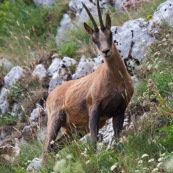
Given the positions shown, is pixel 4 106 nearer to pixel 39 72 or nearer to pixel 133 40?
pixel 39 72

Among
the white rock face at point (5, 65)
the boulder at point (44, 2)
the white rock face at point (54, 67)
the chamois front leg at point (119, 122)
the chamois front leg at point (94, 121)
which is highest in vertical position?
the boulder at point (44, 2)

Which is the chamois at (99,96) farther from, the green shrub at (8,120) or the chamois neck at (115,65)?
the green shrub at (8,120)

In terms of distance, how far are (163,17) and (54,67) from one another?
3053 mm

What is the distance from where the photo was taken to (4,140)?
46.0 ft

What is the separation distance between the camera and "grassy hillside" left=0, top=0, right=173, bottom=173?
7456mm

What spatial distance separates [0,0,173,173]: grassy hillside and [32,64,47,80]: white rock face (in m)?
0.56

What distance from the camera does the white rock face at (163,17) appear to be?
1291 cm

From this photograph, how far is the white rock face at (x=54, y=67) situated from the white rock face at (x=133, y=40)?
2.10m

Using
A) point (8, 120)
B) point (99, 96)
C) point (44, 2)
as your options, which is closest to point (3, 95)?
point (8, 120)

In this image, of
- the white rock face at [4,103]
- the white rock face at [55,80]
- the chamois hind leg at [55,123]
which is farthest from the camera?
the white rock face at [4,103]

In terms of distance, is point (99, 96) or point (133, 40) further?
point (133, 40)

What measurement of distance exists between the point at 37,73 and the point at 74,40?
129 centimetres

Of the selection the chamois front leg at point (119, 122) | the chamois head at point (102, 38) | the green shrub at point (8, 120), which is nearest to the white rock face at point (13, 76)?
the green shrub at point (8, 120)

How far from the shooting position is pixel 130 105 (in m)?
11.0
